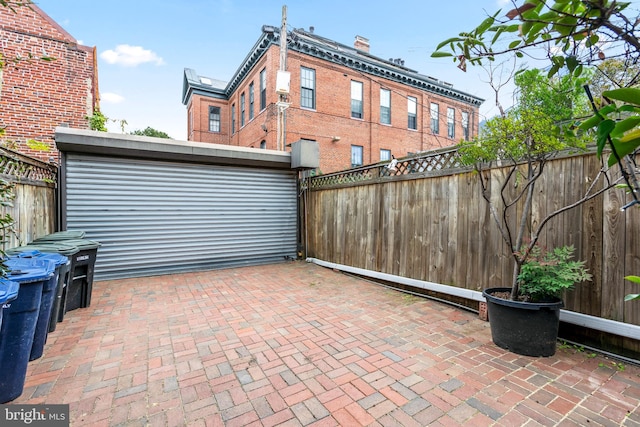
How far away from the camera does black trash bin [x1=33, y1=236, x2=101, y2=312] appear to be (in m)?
3.91

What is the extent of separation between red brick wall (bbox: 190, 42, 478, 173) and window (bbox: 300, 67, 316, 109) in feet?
0.62

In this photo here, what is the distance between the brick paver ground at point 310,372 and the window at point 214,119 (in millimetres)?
Answer: 15311

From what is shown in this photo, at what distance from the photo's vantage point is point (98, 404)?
2094mm

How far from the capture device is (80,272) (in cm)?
408

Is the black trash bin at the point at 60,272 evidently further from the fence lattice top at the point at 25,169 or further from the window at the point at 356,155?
the window at the point at 356,155

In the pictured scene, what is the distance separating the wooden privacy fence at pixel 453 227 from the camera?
2.78 m

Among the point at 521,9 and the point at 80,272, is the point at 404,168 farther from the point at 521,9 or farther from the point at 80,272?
the point at 80,272

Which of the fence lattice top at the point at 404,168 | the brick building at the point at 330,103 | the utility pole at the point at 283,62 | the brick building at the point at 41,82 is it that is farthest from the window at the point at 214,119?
the fence lattice top at the point at 404,168

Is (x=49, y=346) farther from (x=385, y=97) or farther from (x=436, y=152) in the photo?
(x=385, y=97)

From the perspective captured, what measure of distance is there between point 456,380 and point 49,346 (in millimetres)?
3811

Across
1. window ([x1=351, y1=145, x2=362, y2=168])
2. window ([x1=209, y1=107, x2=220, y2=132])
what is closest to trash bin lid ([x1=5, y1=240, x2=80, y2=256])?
window ([x1=351, y1=145, x2=362, y2=168])

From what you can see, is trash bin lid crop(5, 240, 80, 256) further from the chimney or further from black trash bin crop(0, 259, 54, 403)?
the chimney

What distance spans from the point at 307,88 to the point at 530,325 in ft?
40.6

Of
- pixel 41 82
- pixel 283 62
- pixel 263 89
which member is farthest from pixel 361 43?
pixel 41 82
